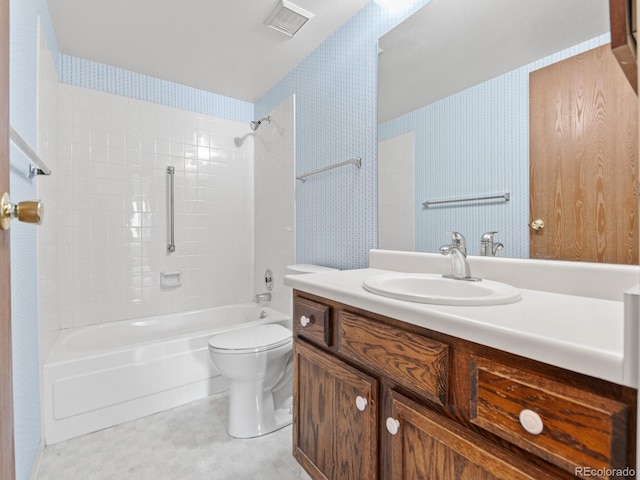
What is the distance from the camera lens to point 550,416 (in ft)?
1.76

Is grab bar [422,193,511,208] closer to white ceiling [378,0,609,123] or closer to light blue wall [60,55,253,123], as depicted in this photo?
white ceiling [378,0,609,123]

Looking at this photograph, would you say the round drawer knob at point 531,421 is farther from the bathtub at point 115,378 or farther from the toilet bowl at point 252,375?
the bathtub at point 115,378

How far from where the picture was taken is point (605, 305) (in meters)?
0.78

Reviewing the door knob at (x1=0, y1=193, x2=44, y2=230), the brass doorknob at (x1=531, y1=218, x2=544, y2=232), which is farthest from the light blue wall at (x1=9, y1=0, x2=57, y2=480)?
the brass doorknob at (x1=531, y1=218, x2=544, y2=232)

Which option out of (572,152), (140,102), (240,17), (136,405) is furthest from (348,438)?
(140,102)

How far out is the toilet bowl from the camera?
1.65m

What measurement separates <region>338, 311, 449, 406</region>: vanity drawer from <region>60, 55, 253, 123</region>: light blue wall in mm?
2414

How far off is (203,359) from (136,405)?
0.41 meters

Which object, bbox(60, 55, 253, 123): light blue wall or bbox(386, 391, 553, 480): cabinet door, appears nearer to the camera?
bbox(386, 391, 553, 480): cabinet door

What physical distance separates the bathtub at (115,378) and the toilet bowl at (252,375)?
1.33 feet

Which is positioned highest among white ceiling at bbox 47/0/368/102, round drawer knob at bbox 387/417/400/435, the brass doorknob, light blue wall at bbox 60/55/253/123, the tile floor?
white ceiling at bbox 47/0/368/102

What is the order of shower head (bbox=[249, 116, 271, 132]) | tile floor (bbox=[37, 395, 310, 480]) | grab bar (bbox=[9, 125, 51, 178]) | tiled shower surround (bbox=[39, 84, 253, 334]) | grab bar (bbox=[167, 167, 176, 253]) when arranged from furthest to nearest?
shower head (bbox=[249, 116, 271, 132])
grab bar (bbox=[167, 167, 176, 253])
tiled shower surround (bbox=[39, 84, 253, 334])
tile floor (bbox=[37, 395, 310, 480])
grab bar (bbox=[9, 125, 51, 178])

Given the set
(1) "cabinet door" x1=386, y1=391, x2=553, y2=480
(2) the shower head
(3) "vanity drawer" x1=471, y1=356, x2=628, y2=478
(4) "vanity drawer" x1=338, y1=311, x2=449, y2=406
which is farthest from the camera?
(2) the shower head

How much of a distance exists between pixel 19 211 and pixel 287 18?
1750mm
